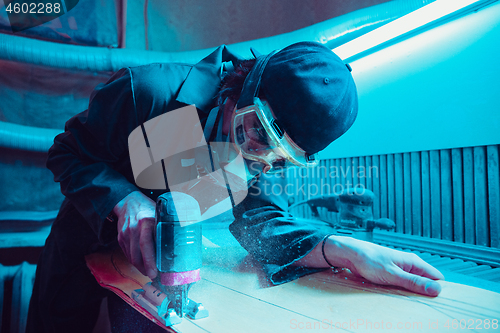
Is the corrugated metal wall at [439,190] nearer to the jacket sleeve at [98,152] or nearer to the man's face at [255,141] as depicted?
the man's face at [255,141]

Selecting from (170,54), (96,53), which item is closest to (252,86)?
(170,54)

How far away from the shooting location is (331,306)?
61 cm

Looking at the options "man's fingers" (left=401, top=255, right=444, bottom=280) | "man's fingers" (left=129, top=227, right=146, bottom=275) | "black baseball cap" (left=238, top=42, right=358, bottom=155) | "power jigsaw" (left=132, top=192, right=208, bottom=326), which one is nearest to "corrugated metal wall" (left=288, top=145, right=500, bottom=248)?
"man's fingers" (left=401, top=255, right=444, bottom=280)

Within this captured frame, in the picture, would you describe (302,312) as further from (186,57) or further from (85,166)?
(186,57)

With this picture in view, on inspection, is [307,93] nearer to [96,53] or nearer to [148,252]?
[148,252]

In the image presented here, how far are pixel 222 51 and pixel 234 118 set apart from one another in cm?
45

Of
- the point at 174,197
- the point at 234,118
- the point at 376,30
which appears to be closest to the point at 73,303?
the point at 174,197

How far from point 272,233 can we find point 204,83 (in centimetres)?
61

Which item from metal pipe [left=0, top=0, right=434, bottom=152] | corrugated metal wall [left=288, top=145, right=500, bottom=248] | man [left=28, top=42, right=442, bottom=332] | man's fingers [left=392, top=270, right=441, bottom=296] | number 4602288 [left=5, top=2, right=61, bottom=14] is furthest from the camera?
number 4602288 [left=5, top=2, right=61, bottom=14]

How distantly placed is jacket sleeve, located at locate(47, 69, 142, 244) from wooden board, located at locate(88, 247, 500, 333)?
0.41m

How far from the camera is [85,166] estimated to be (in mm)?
962

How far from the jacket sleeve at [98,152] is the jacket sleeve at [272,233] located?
16.9 inches

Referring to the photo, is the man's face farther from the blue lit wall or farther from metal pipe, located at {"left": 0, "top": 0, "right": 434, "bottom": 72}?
metal pipe, located at {"left": 0, "top": 0, "right": 434, "bottom": 72}

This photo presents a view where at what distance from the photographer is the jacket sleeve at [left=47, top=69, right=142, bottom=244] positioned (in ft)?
2.95
